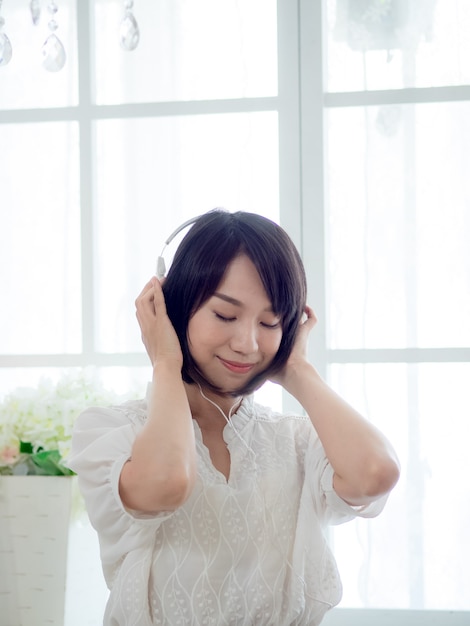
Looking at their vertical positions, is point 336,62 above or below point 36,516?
above

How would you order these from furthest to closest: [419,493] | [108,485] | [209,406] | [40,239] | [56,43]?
[40,239] < [419,493] < [56,43] < [209,406] < [108,485]

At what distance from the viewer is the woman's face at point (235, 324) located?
1.36 meters

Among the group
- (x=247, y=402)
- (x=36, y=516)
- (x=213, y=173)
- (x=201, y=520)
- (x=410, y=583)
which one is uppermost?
(x=213, y=173)

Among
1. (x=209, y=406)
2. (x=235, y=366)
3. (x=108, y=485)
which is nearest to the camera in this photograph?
(x=108, y=485)

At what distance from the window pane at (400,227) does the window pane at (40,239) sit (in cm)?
70

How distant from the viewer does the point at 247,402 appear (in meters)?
1.57

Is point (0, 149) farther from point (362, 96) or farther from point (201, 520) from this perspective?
point (201, 520)

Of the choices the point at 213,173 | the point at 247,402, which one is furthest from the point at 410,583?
the point at 213,173

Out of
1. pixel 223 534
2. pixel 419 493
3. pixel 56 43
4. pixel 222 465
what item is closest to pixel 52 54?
pixel 56 43

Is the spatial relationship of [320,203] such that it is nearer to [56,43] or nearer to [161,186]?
[161,186]

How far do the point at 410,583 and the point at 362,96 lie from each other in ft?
4.12

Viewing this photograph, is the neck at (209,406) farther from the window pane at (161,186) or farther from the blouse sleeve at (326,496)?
the window pane at (161,186)

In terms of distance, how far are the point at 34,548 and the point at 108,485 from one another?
668mm

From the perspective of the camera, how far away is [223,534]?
A: 1378mm
